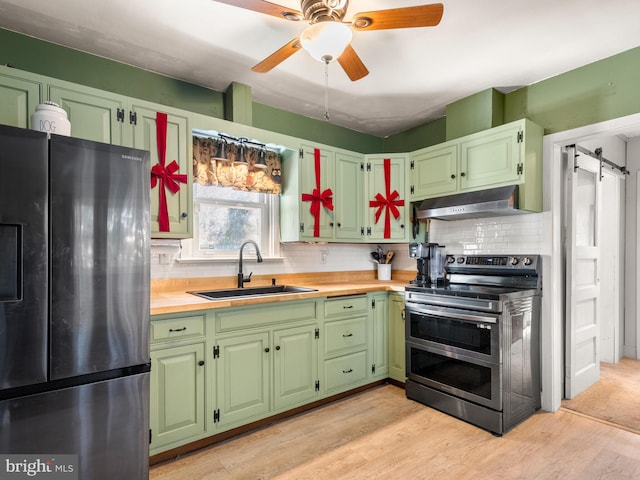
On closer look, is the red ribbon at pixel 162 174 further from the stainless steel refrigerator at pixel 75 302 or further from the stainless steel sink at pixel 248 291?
the stainless steel refrigerator at pixel 75 302

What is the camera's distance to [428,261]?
A: 3.43 m

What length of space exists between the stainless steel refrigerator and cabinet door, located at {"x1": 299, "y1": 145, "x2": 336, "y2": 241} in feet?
5.27

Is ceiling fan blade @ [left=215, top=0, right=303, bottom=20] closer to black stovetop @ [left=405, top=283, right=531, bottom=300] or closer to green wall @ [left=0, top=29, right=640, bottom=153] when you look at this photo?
green wall @ [left=0, top=29, right=640, bottom=153]

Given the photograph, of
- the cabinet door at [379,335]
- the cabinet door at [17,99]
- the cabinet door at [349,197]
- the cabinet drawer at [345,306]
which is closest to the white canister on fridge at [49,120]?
the cabinet door at [17,99]

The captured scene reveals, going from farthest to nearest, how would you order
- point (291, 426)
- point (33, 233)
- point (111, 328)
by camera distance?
point (291, 426)
point (111, 328)
point (33, 233)

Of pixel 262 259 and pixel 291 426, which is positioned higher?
pixel 262 259

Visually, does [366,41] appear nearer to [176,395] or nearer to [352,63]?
[352,63]

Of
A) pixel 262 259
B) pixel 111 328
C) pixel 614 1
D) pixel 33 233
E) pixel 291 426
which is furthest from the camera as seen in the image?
pixel 262 259

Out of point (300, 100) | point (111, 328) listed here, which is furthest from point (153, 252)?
point (300, 100)

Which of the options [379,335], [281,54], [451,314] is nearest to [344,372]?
[379,335]

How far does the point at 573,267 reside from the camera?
117 inches

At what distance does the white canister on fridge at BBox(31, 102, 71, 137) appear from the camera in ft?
5.36

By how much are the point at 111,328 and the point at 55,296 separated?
0.25m

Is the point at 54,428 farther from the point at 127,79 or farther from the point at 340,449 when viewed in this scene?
the point at 127,79
